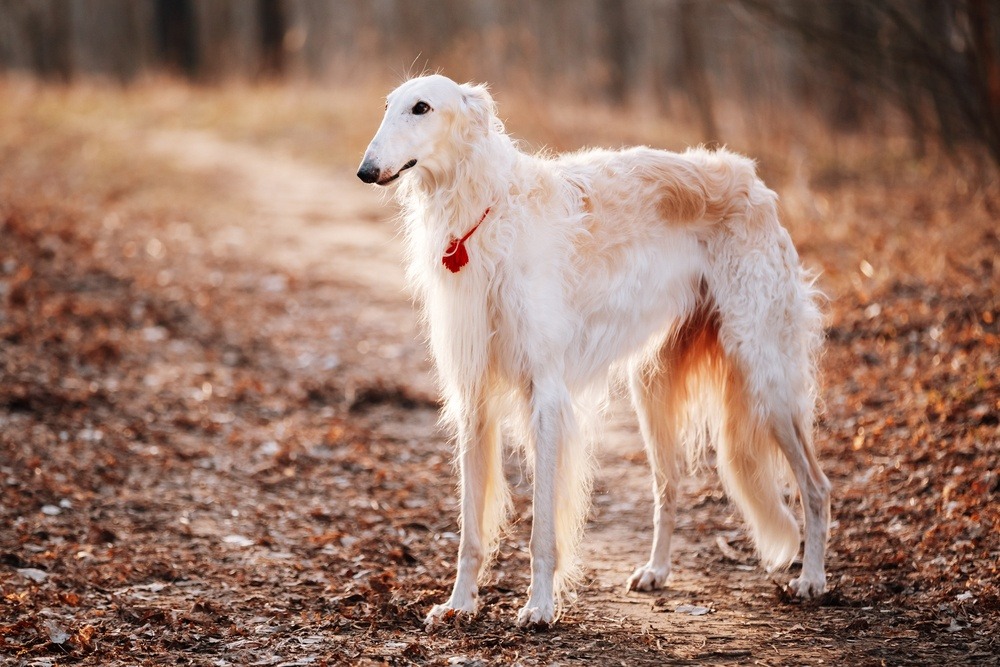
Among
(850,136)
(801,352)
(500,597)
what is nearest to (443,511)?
(500,597)

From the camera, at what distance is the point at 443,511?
183 inches

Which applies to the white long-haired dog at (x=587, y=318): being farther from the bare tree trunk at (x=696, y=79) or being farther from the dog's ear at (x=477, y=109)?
the bare tree trunk at (x=696, y=79)

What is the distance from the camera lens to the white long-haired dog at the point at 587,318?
3424 mm

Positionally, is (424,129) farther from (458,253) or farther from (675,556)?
(675,556)

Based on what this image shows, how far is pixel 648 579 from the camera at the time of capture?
3855 mm

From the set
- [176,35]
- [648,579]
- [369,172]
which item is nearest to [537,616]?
[648,579]

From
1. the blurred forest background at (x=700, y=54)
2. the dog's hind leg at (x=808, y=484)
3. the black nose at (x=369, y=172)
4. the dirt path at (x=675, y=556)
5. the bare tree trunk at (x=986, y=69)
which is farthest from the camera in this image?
the blurred forest background at (x=700, y=54)

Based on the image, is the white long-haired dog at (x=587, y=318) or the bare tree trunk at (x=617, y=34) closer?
the white long-haired dog at (x=587, y=318)

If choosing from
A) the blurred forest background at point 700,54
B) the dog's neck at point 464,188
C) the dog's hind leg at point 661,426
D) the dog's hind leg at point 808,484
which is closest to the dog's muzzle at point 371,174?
the dog's neck at point 464,188

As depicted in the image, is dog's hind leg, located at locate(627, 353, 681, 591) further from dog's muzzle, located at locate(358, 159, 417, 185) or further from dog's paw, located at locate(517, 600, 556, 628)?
dog's muzzle, located at locate(358, 159, 417, 185)

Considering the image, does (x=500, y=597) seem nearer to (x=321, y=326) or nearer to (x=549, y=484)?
(x=549, y=484)

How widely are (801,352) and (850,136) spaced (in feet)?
30.3

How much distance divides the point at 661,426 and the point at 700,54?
30.0 ft

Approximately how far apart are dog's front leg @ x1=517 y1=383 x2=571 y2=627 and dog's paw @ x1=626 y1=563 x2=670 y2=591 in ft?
1.69
